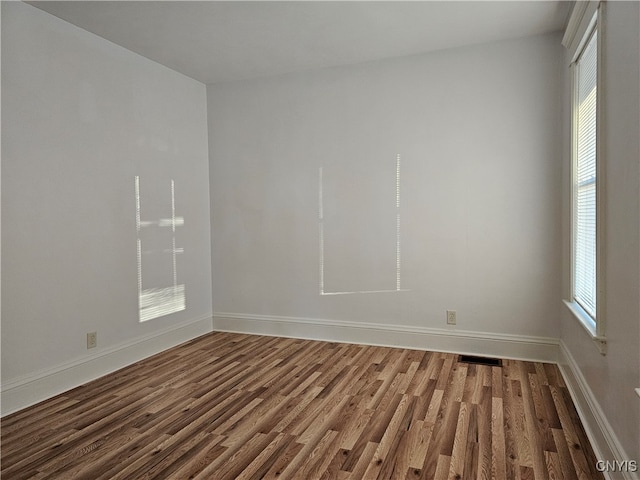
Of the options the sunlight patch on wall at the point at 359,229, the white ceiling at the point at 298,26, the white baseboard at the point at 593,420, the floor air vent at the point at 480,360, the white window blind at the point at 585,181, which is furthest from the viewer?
the sunlight patch on wall at the point at 359,229

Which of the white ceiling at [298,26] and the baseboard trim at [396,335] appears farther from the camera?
the baseboard trim at [396,335]

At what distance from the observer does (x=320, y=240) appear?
14.8ft

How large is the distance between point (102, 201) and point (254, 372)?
1.85 m

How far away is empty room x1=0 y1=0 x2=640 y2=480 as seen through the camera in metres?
2.27

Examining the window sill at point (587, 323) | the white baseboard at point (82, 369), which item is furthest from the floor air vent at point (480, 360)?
the white baseboard at point (82, 369)

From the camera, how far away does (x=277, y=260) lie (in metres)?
4.69

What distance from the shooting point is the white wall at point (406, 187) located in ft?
12.3

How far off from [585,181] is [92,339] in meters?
3.75

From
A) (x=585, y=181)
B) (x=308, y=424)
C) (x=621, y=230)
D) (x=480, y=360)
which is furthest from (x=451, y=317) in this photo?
(x=621, y=230)

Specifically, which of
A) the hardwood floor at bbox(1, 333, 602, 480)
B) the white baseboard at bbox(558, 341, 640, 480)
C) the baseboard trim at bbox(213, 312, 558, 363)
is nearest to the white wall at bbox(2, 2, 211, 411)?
the hardwood floor at bbox(1, 333, 602, 480)

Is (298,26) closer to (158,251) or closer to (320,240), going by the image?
(320,240)

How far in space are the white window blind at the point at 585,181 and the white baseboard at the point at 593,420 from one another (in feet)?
1.45

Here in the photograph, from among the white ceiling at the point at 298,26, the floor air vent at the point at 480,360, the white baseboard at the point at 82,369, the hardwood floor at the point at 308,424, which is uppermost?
the white ceiling at the point at 298,26

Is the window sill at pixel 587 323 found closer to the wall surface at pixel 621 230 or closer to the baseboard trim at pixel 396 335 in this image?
the wall surface at pixel 621 230
